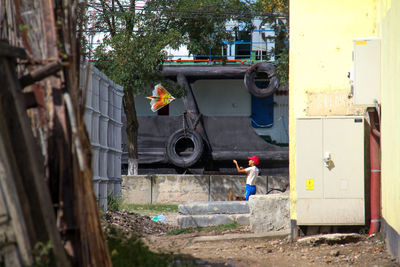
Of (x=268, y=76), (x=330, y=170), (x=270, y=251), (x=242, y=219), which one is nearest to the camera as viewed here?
(x=270, y=251)

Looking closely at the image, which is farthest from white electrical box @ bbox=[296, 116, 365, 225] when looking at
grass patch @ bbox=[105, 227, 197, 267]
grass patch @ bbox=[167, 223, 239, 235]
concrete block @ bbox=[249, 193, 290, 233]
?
grass patch @ bbox=[105, 227, 197, 267]

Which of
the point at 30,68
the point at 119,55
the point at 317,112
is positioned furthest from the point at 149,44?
the point at 30,68

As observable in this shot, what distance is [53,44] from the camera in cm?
392

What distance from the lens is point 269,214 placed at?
10766 millimetres

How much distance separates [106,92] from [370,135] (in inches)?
200

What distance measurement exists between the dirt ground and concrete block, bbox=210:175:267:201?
29.8 ft

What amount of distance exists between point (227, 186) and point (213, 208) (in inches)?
269

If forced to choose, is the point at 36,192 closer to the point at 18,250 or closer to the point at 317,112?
the point at 18,250

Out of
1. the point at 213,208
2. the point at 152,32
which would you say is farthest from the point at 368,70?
the point at 152,32

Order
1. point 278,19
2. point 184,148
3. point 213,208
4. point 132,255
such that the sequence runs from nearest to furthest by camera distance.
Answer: point 132,255 → point 213,208 → point 278,19 → point 184,148

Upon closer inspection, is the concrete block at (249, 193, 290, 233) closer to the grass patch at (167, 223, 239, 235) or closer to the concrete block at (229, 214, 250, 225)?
the grass patch at (167, 223, 239, 235)

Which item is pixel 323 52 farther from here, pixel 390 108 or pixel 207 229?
pixel 207 229

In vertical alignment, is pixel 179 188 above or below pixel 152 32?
below

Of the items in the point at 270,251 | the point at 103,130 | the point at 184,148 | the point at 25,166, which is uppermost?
the point at 103,130
